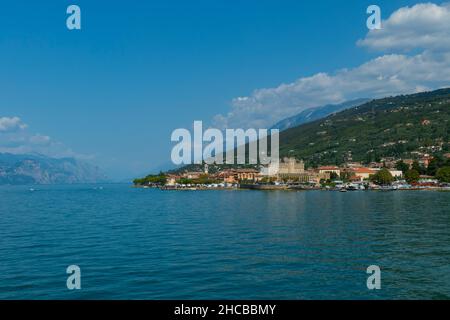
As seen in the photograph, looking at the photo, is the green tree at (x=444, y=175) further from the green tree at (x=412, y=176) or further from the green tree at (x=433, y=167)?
the green tree at (x=433, y=167)

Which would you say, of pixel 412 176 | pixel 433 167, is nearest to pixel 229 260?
pixel 412 176

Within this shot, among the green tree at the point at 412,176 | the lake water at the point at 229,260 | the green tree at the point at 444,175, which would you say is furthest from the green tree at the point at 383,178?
the lake water at the point at 229,260

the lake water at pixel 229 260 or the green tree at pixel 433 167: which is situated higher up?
the green tree at pixel 433 167

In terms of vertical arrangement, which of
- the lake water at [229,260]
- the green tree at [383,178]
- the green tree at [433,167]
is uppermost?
the green tree at [433,167]

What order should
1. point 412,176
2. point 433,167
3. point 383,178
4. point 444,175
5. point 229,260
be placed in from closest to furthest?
point 229,260, point 444,175, point 412,176, point 383,178, point 433,167

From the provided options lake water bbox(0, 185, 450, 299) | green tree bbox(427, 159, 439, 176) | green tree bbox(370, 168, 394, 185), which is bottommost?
lake water bbox(0, 185, 450, 299)

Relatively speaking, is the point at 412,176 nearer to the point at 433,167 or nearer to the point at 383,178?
the point at 383,178

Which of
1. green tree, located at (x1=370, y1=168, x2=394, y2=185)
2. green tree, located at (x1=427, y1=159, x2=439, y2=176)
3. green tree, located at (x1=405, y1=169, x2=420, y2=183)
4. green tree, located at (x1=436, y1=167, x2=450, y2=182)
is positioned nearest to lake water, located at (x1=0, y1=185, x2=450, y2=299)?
green tree, located at (x1=436, y1=167, x2=450, y2=182)

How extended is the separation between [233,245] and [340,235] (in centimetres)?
976

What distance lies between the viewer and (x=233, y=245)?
31312mm

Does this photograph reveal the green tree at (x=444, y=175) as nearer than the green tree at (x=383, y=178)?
Yes

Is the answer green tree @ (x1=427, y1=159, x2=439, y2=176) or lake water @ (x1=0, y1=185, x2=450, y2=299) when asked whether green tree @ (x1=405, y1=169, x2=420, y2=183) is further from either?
lake water @ (x1=0, y1=185, x2=450, y2=299)

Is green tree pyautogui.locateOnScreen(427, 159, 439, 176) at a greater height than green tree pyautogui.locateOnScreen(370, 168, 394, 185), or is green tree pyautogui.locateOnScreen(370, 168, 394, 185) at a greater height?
green tree pyautogui.locateOnScreen(427, 159, 439, 176)
